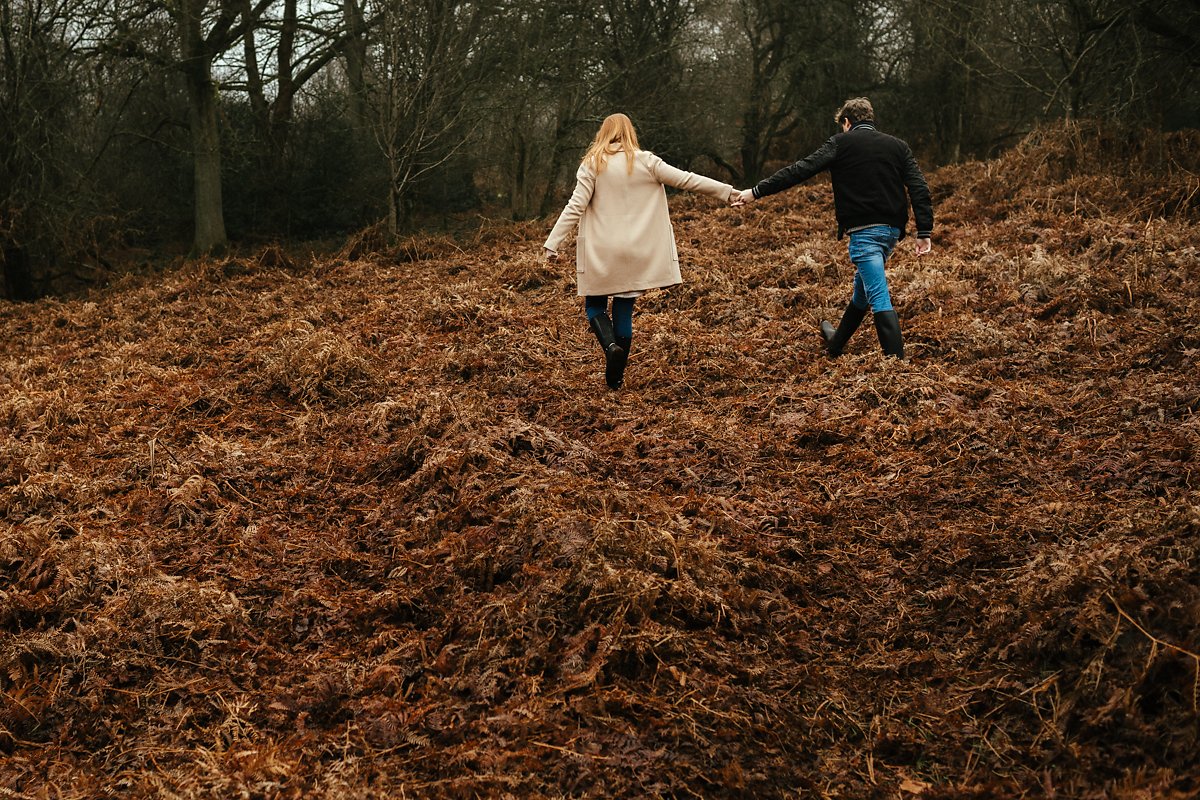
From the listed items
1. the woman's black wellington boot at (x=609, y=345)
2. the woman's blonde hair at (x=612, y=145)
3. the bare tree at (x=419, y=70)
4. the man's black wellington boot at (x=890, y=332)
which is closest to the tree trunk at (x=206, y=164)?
the bare tree at (x=419, y=70)

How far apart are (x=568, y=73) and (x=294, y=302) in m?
8.07

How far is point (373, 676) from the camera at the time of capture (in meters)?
3.41

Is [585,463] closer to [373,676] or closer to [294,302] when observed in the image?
[373,676]

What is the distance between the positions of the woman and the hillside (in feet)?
3.04

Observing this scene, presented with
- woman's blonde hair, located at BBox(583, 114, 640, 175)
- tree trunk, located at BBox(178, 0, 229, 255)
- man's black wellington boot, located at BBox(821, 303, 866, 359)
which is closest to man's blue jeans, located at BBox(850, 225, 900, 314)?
man's black wellington boot, located at BBox(821, 303, 866, 359)

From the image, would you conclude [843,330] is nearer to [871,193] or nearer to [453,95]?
[871,193]

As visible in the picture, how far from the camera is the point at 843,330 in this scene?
6.75 metres

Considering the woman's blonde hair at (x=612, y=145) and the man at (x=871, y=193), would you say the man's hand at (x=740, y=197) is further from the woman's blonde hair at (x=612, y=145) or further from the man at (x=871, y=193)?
the woman's blonde hair at (x=612, y=145)

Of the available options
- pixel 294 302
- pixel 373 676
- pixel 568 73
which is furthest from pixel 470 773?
pixel 568 73

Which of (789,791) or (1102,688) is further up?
(1102,688)

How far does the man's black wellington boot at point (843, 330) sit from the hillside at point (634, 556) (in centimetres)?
17

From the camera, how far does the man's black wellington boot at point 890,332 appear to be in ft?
20.6

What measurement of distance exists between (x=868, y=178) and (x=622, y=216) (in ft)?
5.59

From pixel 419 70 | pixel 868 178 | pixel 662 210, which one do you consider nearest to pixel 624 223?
pixel 662 210
